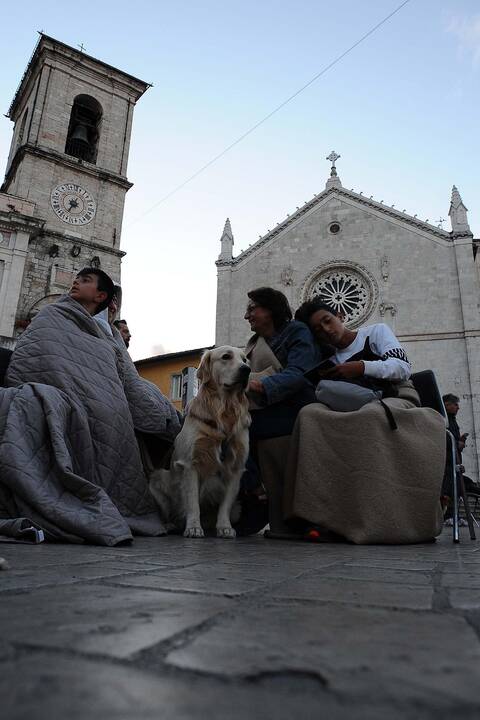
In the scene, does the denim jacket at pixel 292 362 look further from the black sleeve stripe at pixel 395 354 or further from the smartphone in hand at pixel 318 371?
the black sleeve stripe at pixel 395 354

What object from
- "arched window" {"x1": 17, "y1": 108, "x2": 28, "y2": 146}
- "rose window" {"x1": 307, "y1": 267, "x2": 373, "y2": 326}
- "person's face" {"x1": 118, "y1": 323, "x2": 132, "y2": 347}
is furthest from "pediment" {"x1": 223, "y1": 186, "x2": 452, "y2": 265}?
"person's face" {"x1": 118, "y1": 323, "x2": 132, "y2": 347}

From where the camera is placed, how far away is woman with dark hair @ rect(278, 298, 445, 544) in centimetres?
304

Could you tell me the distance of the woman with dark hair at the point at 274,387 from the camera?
3645 millimetres

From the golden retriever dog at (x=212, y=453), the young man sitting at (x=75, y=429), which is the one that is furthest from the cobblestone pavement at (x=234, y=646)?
the golden retriever dog at (x=212, y=453)

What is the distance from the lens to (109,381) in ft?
11.4

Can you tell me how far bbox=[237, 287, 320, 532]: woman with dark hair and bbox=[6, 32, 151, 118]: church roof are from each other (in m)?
22.3

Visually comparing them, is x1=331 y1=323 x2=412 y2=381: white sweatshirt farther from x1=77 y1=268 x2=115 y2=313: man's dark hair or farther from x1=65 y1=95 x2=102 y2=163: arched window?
x1=65 y1=95 x2=102 y2=163: arched window

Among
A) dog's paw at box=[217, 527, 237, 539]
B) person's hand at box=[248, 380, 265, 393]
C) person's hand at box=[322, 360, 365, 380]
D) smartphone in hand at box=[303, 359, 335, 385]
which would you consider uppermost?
smartphone in hand at box=[303, 359, 335, 385]

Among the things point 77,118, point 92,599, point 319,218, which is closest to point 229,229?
point 319,218

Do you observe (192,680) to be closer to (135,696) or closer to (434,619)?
(135,696)

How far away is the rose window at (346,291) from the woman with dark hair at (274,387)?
1783cm

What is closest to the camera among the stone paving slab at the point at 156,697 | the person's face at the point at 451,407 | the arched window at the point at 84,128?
the stone paving slab at the point at 156,697

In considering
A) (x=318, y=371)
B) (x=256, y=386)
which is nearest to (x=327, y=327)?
(x=318, y=371)

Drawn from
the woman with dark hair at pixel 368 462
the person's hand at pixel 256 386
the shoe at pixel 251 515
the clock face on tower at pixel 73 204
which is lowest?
the shoe at pixel 251 515
